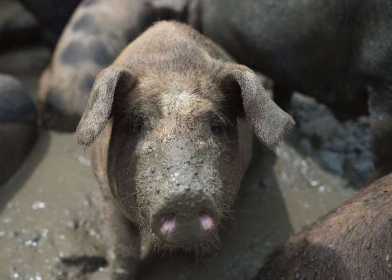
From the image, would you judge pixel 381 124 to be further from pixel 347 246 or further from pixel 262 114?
pixel 262 114

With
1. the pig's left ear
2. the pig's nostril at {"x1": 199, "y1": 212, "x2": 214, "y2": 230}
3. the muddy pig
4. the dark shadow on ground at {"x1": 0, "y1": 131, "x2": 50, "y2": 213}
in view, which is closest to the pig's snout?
the pig's nostril at {"x1": 199, "y1": 212, "x2": 214, "y2": 230}

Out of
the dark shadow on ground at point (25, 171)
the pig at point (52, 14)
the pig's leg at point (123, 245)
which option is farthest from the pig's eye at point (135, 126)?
the pig at point (52, 14)

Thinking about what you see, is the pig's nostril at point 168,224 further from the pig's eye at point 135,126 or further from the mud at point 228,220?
the mud at point 228,220

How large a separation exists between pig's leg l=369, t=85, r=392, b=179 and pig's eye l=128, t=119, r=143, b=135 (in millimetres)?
1699

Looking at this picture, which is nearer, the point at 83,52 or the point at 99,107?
the point at 99,107

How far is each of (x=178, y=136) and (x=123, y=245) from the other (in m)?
1.20

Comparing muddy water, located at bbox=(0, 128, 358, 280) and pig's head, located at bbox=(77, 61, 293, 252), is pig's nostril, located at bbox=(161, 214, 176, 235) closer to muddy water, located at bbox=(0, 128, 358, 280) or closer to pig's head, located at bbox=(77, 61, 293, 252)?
pig's head, located at bbox=(77, 61, 293, 252)

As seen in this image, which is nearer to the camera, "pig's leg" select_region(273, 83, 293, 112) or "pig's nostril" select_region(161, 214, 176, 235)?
"pig's nostril" select_region(161, 214, 176, 235)

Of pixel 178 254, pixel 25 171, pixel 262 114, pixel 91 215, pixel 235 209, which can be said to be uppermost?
pixel 262 114

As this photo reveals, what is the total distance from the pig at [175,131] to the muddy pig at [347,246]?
1.34ft

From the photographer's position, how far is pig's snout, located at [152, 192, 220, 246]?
7.75 ft

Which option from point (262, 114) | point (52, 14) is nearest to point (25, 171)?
point (52, 14)

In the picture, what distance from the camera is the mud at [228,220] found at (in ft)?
11.9

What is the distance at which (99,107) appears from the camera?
109 inches
